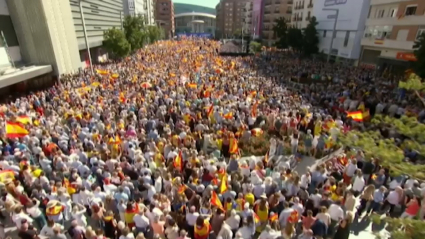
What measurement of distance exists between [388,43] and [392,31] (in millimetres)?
1146

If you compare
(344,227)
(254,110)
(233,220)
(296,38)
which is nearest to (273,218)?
(233,220)

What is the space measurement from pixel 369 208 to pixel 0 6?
941 inches

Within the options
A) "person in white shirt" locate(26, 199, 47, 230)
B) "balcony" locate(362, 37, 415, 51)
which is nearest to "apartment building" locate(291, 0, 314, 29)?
"balcony" locate(362, 37, 415, 51)

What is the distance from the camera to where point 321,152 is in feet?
32.8

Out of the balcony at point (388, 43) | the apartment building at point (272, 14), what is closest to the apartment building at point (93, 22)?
the balcony at point (388, 43)

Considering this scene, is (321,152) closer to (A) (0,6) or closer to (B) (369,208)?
(B) (369,208)

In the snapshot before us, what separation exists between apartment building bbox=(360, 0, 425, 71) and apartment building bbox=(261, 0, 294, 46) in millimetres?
43040

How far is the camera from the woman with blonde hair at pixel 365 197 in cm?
670

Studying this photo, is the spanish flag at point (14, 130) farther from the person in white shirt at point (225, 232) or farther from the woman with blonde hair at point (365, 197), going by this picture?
the woman with blonde hair at point (365, 197)

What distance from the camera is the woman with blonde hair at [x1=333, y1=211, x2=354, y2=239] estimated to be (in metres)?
5.76

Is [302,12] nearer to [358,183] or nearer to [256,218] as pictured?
[358,183]

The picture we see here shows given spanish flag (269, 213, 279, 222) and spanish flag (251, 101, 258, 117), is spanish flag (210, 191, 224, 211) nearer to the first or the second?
spanish flag (269, 213, 279, 222)

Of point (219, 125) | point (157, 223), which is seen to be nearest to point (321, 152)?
point (219, 125)

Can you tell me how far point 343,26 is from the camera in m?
37.2
